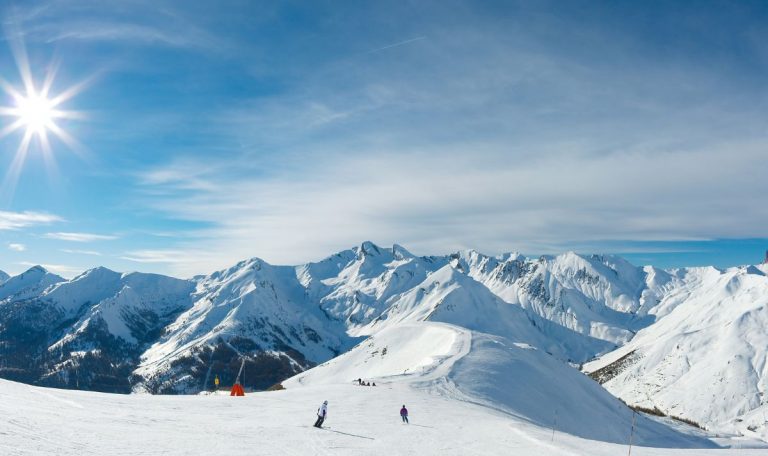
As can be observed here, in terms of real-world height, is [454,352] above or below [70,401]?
above

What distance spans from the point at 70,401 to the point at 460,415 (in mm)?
30147

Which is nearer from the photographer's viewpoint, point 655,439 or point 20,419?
point 20,419

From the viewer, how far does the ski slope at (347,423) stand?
23.2m

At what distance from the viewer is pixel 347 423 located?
115ft

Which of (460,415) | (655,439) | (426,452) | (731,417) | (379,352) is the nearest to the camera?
(426,452)

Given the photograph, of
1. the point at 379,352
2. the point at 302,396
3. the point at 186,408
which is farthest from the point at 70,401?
the point at 379,352

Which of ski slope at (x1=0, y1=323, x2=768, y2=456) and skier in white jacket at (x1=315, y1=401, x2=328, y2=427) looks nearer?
ski slope at (x1=0, y1=323, x2=768, y2=456)

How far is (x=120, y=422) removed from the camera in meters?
27.8

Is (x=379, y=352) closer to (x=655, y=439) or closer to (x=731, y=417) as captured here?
(x=655, y=439)

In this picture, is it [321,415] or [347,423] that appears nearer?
[321,415]

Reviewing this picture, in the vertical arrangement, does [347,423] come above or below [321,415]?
below

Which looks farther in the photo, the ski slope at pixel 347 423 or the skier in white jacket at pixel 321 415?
the skier in white jacket at pixel 321 415

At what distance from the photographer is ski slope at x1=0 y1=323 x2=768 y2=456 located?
23230 mm

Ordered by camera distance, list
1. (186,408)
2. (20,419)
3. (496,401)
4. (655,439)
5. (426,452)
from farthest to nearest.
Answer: (655,439)
(496,401)
(186,408)
(426,452)
(20,419)
